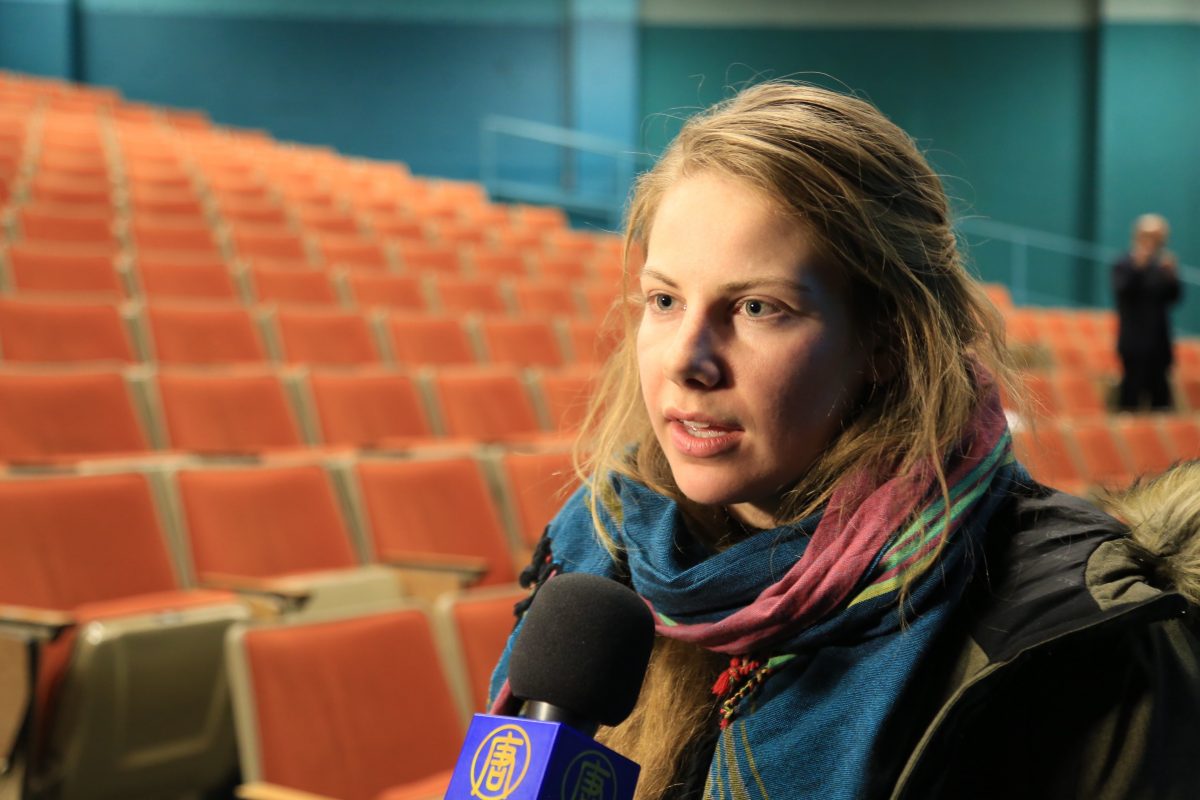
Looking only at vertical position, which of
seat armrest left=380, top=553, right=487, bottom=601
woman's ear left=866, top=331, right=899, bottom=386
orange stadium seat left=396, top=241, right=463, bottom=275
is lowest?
seat armrest left=380, top=553, right=487, bottom=601

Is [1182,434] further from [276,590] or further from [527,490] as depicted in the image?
[276,590]

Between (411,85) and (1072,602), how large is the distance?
6.15 meters

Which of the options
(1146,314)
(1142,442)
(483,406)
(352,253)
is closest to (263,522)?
(483,406)

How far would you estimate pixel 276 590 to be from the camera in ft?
3.57

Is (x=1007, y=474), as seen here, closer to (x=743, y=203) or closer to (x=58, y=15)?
(x=743, y=203)

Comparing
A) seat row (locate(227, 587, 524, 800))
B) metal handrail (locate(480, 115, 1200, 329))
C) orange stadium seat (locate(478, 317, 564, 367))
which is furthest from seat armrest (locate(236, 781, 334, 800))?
metal handrail (locate(480, 115, 1200, 329))

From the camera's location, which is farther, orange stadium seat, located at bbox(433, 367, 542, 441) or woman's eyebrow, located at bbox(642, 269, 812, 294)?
orange stadium seat, located at bbox(433, 367, 542, 441)

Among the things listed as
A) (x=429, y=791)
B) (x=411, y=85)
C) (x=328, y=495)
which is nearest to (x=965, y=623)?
(x=429, y=791)

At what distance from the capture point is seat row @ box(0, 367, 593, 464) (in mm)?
1434

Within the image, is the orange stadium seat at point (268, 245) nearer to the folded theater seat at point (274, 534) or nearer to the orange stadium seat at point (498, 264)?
the orange stadium seat at point (498, 264)

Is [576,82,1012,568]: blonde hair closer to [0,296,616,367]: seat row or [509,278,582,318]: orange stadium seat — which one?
[0,296,616,367]: seat row

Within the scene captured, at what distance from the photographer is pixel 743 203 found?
430 millimetres

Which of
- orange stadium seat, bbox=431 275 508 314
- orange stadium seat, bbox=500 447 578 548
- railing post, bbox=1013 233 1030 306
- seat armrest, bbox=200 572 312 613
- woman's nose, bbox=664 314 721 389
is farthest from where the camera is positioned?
railing post, bbox=1013 233 1030 306

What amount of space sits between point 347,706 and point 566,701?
1.90 feet
